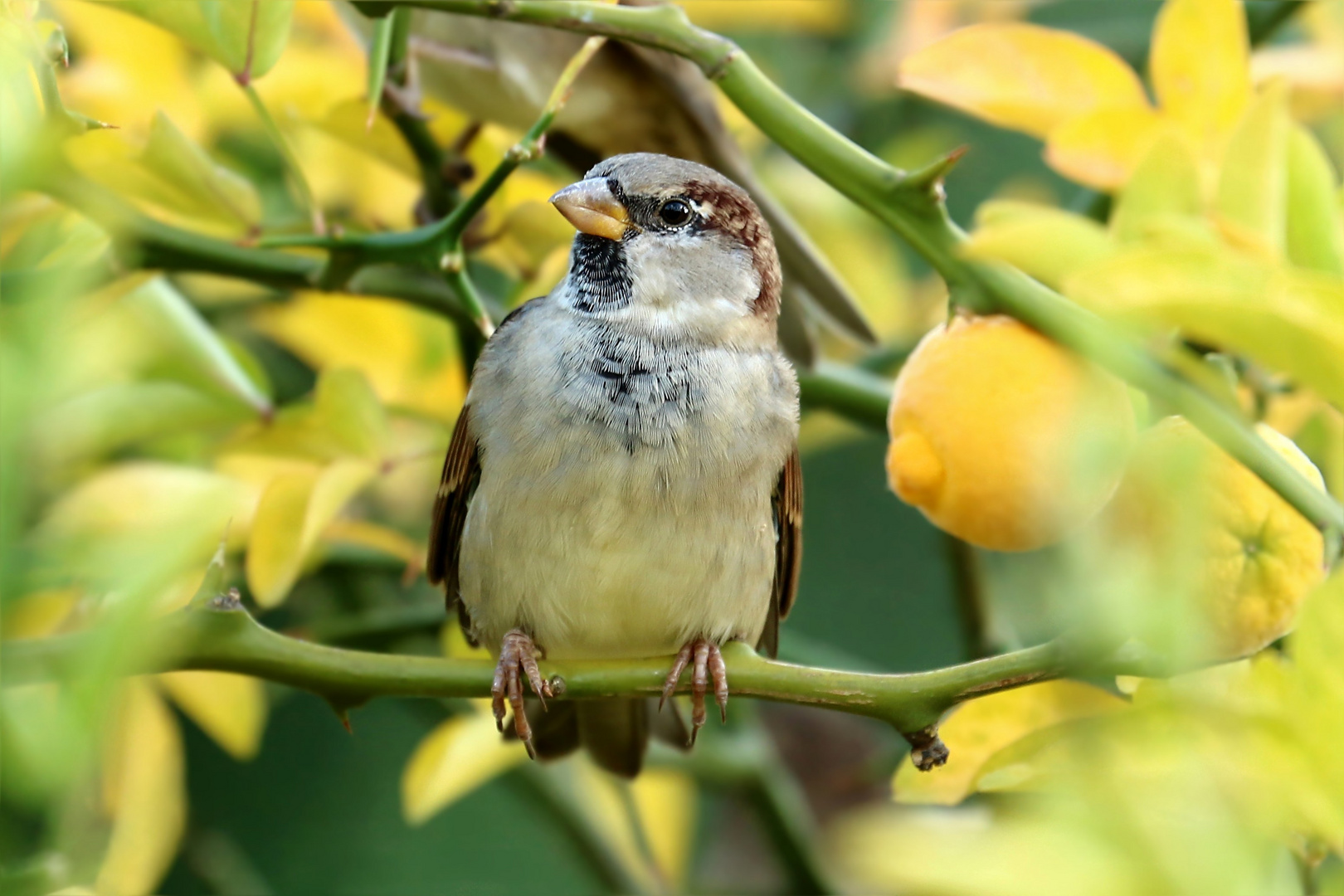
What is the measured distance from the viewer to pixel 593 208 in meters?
1.19

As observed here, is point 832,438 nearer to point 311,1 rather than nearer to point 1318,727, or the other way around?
point 311,1

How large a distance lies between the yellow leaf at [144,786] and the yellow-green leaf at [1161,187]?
0.75 meters

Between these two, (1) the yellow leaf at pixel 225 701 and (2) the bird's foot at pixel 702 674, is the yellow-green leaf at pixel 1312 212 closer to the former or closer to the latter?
(2) the bird's foot at pixel 702 674

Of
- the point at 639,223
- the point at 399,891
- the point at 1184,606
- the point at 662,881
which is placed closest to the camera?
the point at 1184,606

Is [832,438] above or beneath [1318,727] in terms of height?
beneath

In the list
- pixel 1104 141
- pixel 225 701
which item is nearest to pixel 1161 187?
pixel 1104 141

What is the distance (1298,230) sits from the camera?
0.72 meters

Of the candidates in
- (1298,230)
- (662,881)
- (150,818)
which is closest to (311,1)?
(150,818)

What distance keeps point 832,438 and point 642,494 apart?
56 centimetres

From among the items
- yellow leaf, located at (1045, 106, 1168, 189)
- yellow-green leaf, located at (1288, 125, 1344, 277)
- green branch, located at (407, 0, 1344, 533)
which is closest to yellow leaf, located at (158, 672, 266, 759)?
green branch, located at (407, 0, 1344, 533)

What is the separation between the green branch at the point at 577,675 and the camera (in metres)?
0.70

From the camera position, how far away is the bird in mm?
1142

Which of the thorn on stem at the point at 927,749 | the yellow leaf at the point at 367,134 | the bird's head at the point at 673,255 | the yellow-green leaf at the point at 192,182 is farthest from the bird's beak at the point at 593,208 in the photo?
the thorn on stem at the point at 927,749

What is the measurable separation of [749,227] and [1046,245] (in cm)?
76
